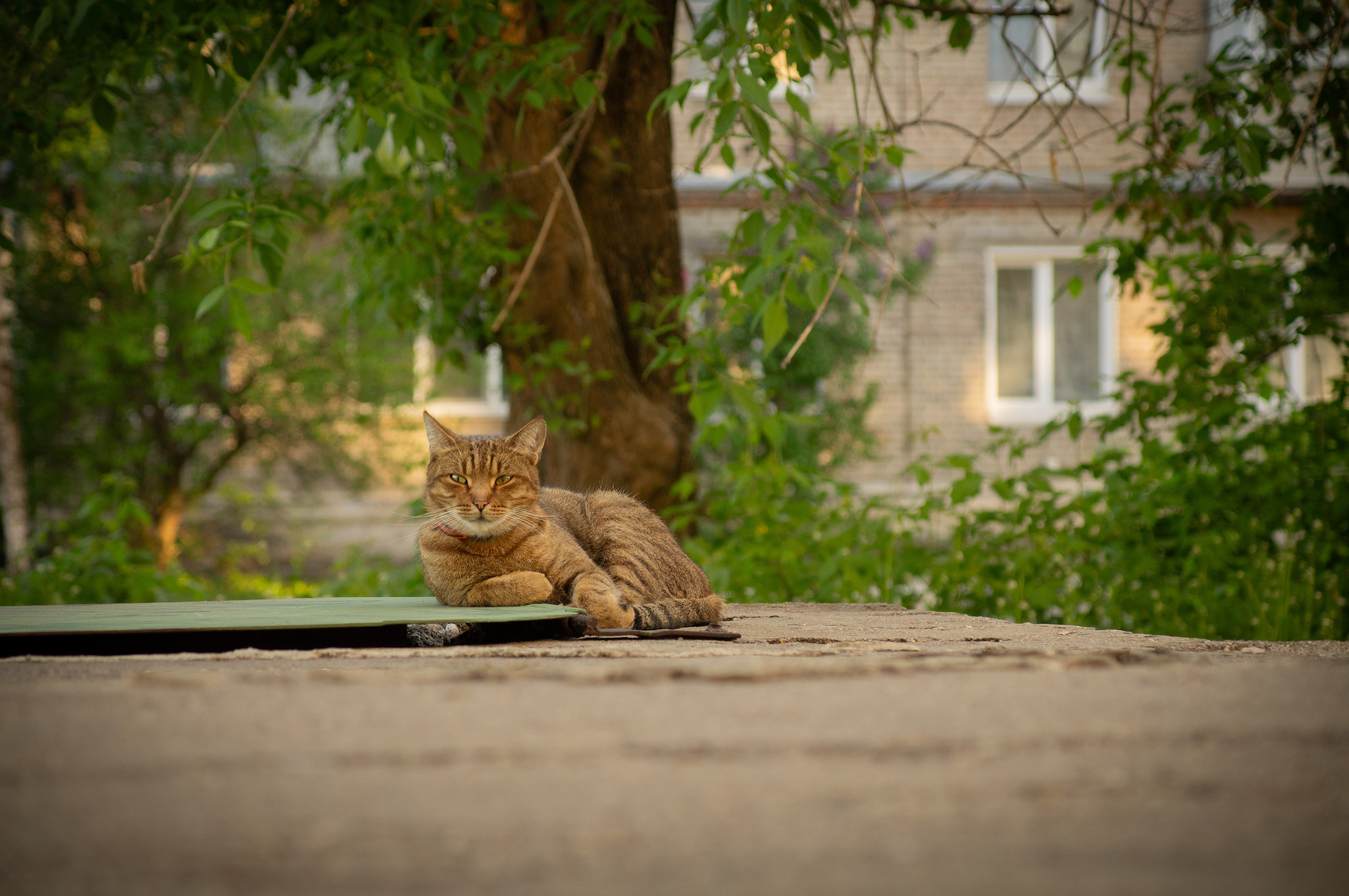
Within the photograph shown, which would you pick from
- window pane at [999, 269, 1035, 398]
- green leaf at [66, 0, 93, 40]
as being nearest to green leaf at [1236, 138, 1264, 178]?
green leaf at [66, 0, 93, 40]

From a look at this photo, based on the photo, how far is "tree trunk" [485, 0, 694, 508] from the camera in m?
4.61

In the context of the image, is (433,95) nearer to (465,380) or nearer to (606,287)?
(606,287)

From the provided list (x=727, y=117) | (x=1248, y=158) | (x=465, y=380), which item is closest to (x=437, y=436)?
(x=727, y=117)

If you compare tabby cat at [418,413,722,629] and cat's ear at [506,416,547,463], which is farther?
cat's ear at [506,416,547,463]

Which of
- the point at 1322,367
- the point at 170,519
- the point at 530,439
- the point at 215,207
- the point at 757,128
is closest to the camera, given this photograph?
the point at 757,128

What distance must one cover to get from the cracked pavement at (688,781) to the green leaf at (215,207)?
152 centimetres

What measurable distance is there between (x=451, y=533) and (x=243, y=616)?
2.05 feet

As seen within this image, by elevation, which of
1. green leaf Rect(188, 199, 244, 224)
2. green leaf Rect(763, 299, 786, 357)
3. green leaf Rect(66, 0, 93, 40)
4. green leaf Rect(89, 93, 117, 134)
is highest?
green leaf Rect(66, 0, 93, 40)

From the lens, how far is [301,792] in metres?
0.96

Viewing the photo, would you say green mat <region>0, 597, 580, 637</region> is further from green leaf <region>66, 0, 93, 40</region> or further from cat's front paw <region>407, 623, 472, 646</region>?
green leaf <region>66, 0, 93, 40</region>

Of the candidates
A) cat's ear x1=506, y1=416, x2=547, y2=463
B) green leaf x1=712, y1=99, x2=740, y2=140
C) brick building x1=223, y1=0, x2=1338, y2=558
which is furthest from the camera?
brick building x1=223, y1=0, x2=1338, y2=558

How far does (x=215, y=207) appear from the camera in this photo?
269 centimetres

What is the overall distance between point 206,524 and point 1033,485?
7.52 meters

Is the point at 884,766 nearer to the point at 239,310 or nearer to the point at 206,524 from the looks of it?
the point at 239,310
